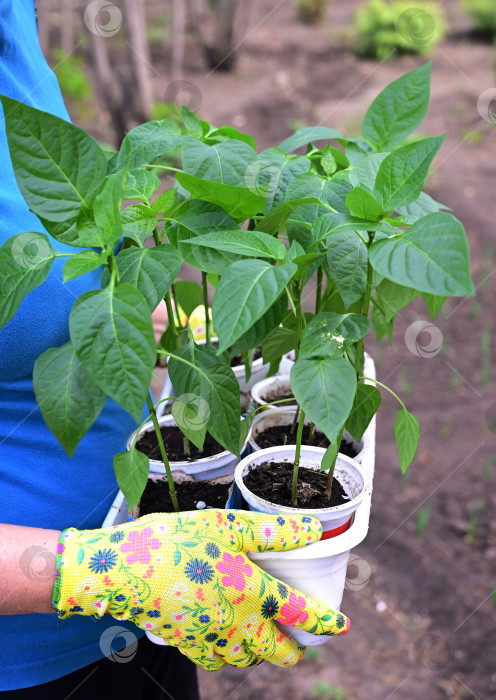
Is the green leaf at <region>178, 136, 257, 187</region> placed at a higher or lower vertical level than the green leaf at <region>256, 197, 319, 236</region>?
higher

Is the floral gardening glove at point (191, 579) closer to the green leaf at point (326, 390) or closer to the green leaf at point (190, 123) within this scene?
the green leaf at point (326, 390)

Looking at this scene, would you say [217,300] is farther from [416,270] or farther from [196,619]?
[196,619]

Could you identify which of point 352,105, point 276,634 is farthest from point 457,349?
A: point 352,105

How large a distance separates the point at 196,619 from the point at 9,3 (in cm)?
101

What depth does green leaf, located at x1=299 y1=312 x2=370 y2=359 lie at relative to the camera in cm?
79

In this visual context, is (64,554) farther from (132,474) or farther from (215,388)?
(215,388)

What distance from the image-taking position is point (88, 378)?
76 cm

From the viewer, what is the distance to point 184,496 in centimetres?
105

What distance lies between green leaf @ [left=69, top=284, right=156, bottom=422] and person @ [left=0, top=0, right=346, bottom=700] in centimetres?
28
